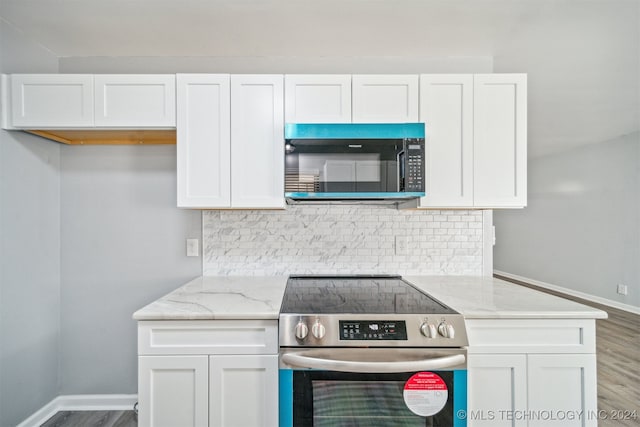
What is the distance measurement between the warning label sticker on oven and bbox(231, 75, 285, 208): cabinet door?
1128 mm

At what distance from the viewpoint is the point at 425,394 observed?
1397mm

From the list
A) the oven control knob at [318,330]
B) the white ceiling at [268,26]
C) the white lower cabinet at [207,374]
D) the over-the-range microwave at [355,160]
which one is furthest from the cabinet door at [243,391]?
the white ceiling at [268,26]

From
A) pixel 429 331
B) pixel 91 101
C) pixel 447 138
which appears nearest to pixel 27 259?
pixel 91 101

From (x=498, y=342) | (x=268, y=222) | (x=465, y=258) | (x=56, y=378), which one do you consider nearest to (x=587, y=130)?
(x=465, y=258)

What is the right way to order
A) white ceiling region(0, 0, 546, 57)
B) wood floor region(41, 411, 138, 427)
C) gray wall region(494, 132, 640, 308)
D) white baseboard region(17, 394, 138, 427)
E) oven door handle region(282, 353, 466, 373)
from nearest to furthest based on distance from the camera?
1. oven door handle region(282, 353, 466, 373)
2. white ceiling region(0, 0, 546, 57)
3. wood floor region(41, 411, 138, 427)
4. white baseboard region(17, 394, 138, 427)
5. gray wall region(494, 132, 640, 308)

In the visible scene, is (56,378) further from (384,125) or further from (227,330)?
(384,125)

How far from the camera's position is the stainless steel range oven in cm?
139

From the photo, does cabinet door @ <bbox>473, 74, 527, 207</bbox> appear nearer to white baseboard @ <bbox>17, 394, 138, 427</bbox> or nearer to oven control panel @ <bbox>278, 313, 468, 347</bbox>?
oven control panel @ <bbox>278, 313, 468, 347</bbox>

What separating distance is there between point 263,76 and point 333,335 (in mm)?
1470

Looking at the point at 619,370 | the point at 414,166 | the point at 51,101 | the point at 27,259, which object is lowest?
the point at 619,370

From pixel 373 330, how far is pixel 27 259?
2163 millimetres

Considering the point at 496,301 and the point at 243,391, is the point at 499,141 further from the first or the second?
the point at 243,391

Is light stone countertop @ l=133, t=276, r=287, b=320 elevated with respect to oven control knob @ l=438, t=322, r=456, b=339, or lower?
elevated

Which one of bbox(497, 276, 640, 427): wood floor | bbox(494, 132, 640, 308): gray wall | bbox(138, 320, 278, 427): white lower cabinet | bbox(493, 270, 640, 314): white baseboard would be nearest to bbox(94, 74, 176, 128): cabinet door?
bbox(138, 320, 278, 427): white lower cabinet
